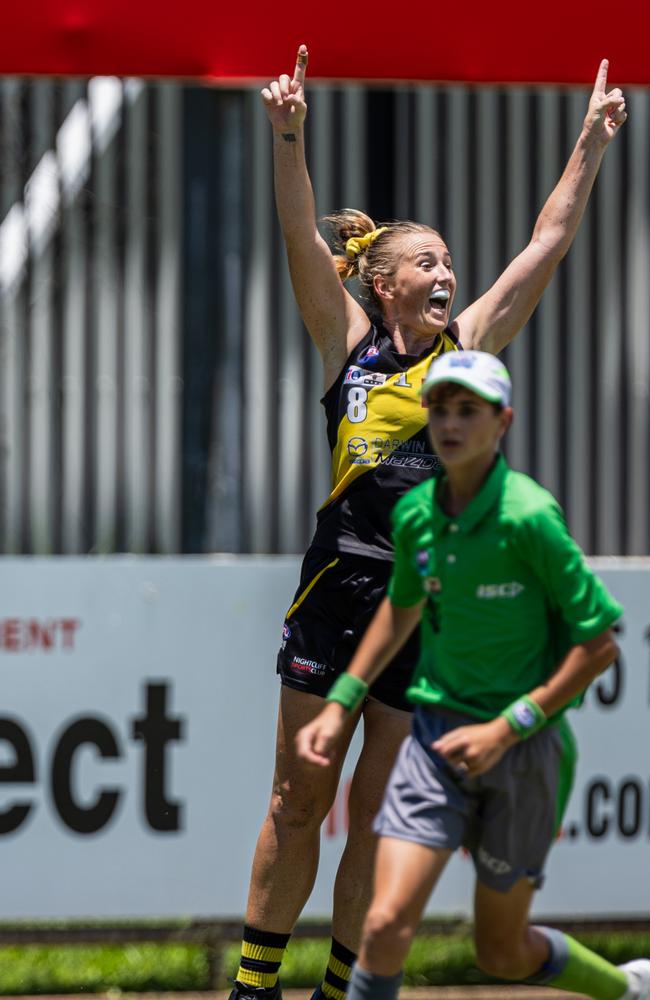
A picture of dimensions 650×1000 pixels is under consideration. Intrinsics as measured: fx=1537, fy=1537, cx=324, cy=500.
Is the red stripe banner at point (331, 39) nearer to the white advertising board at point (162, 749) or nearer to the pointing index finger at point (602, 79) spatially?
the pointing index finger at point (602, 79)

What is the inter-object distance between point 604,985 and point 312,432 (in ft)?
9.86

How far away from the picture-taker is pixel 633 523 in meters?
6.17

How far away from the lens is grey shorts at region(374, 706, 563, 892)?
3.08m

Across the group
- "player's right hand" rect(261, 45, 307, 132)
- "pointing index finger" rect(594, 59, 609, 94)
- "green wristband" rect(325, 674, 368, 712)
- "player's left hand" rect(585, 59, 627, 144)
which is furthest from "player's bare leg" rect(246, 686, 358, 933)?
"pointing index finger" rect(594, 59, 609, 94)

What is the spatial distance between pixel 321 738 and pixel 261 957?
926 millimetres

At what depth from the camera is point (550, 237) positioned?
3760 mm

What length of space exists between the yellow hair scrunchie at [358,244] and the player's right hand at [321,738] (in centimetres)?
136

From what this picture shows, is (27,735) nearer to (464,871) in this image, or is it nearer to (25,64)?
(464,871)

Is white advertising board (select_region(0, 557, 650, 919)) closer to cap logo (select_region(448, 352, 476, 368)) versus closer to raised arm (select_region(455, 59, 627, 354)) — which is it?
raised arm (select_region(455, 59, 627, 354))

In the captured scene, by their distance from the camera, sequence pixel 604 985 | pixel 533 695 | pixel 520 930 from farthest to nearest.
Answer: pixel 604 985, pixel 520 930, pixel 533 695

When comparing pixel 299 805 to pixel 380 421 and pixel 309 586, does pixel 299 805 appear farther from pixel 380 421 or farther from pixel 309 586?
pixel 380 421

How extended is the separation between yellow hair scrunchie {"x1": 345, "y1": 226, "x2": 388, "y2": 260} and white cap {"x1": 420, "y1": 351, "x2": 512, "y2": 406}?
33.0 inches

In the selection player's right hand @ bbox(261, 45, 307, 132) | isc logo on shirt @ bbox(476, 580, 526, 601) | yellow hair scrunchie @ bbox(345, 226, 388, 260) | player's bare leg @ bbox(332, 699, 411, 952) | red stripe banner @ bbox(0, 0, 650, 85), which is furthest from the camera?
red stripe banner @ bbox(0, 0, 650, 85)

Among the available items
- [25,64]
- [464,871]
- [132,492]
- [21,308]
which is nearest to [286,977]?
[464,871]
